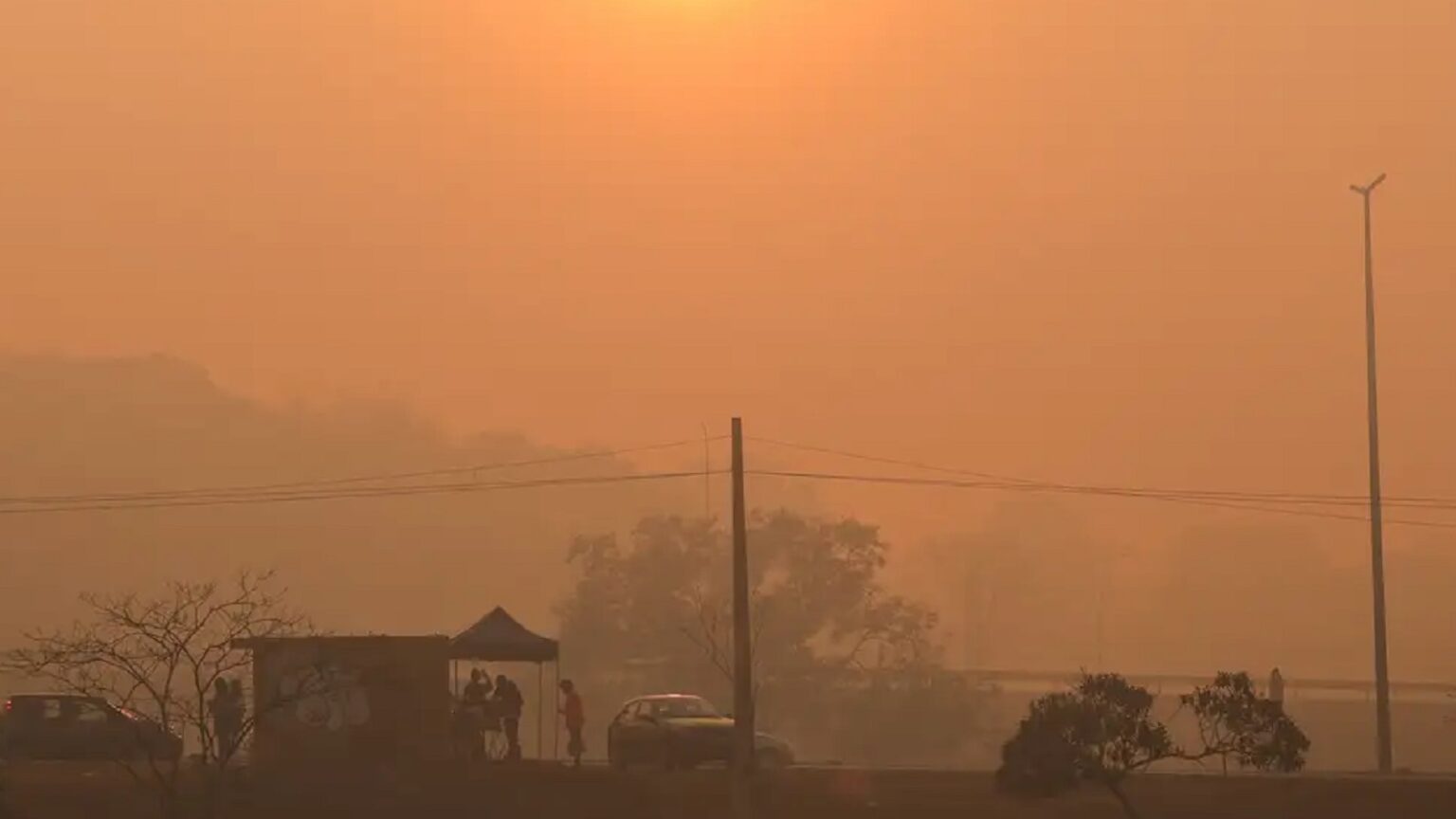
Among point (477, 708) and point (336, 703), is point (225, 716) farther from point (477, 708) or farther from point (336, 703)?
point (477, 708)

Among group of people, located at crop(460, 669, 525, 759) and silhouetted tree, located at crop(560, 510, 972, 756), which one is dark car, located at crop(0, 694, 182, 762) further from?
silhouetted tree, located at crop(560, 510, 972, 756)

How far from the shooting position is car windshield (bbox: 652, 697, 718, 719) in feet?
154

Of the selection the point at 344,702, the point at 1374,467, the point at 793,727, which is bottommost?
the point at 793,727

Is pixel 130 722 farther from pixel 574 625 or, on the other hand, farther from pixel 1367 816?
pixel 574 625

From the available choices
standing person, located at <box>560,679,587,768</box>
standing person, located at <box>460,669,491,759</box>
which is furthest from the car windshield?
standing person, located at <box>460,669,491,759</box>

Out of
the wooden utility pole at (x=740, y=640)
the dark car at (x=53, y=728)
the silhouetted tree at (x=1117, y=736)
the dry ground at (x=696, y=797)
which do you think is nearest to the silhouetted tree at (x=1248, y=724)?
the silhouetted tree at (x=1117, y=736)

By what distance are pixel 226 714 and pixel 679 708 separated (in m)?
13.0

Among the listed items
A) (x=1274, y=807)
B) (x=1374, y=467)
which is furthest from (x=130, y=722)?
(x=1374, y=467)

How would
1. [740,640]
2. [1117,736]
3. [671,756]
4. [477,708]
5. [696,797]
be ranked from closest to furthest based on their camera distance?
[1117,736] → [696,797] → [477,708] → [671,756] → [740,640]

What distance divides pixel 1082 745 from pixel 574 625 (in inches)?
3750

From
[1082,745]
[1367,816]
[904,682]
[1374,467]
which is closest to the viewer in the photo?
[1082,745]

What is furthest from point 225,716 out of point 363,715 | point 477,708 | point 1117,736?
point 1117,736

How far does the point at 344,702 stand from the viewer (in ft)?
136

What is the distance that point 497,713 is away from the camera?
4616cm
